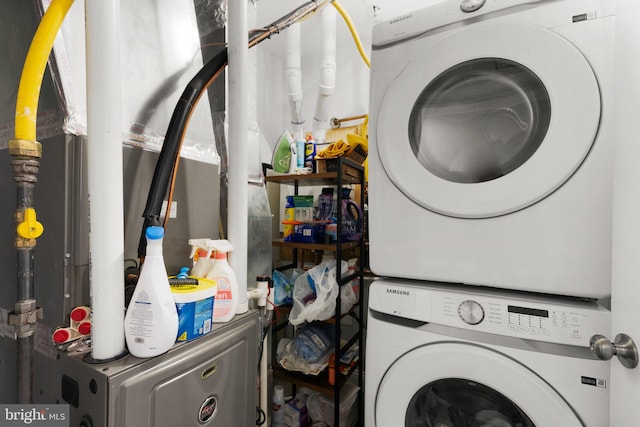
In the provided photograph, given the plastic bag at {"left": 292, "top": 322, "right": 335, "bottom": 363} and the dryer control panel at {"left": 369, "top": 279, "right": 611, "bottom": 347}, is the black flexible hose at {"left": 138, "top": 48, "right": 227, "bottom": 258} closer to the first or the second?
the dryer control panel at {"left": 369, "top": 279, "right": 611, "bottom": 347}

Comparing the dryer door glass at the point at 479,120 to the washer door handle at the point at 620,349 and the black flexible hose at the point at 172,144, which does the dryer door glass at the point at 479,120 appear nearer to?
the washer door handle at the point at 620,349

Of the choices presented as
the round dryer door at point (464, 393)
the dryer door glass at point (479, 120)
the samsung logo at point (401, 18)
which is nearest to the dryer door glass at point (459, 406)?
the round dryer door at point (464, 393)

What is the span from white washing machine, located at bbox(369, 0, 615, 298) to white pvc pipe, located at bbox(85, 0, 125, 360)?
72 cm

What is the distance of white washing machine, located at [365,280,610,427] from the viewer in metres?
0.66

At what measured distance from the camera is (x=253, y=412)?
3.11 ft

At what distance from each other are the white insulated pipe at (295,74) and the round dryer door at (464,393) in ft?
4.65

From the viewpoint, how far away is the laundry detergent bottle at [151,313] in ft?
2.08

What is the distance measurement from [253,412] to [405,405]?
19.8 inches

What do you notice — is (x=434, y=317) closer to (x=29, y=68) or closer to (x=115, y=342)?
(x=115, y=342)

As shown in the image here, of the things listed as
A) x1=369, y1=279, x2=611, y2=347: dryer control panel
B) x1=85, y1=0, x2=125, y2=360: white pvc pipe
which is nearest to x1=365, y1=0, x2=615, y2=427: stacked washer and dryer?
x1=369, y1=279, x2=611, y2=347: dryer control panel

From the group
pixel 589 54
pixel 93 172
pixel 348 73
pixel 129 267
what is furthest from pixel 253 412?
pixel 348 73

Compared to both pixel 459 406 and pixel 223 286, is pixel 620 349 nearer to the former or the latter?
pixel 459 406

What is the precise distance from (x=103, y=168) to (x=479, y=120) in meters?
1.02

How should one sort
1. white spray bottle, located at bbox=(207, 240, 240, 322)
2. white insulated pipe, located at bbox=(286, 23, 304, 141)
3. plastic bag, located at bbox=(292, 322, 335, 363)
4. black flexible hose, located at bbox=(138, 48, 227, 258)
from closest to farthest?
black flexible hose, located at bbox=(138, 48, 227, 258), white spray bottle, located at bbox=(207, 240, 240, 322), plastic bag, located at bbox=(292, 322, 335, 363), white insulated pipe, located at bbox=(286, 23, 304, 141)
